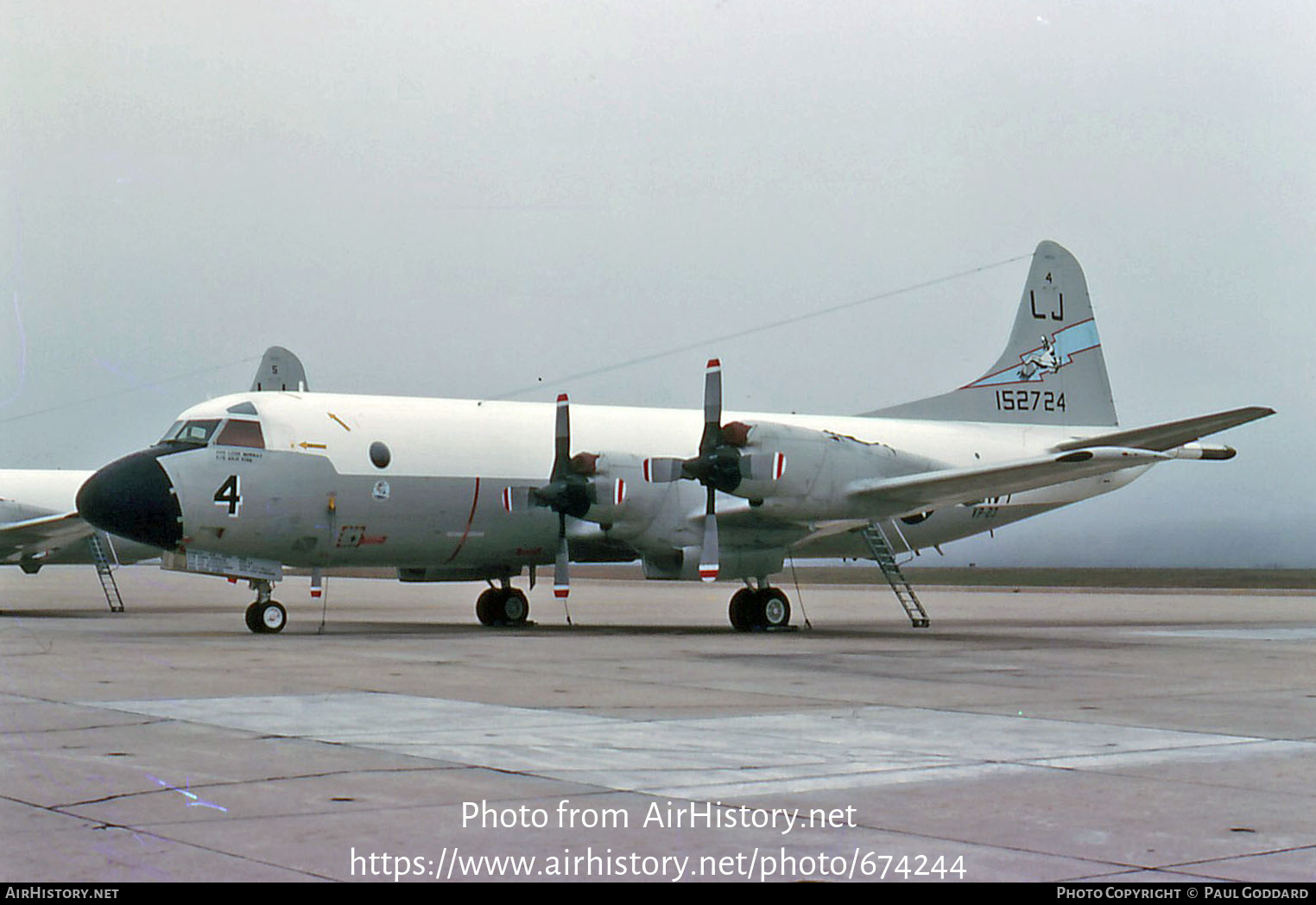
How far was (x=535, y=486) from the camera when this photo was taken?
79.2 ft

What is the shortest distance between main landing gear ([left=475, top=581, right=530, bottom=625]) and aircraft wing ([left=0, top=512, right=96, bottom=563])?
11.5 metres

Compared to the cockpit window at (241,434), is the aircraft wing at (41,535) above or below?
below

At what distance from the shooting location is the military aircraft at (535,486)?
834 inches

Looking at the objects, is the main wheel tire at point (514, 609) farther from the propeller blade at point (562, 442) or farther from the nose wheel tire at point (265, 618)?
the nose wheel tire at point (265, 618)

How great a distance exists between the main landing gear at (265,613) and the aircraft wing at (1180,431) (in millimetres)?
13775

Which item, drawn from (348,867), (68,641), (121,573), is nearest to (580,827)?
(348,867)

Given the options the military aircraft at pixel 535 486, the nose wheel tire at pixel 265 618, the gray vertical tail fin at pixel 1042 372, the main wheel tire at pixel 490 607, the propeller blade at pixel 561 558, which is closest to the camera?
the military aircraft at pixel 535 486

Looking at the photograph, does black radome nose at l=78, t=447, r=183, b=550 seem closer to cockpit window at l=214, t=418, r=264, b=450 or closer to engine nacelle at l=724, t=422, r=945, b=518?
cockpit window at l=214, t=418, r=264, b=450

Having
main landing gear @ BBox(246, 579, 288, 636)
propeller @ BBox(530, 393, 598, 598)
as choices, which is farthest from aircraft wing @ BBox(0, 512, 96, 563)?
propeller @ BBox(530, 393, 598, 598)

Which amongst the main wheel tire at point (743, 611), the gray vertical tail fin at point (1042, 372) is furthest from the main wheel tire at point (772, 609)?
the gray vertical tail fin at point (1042, 372)

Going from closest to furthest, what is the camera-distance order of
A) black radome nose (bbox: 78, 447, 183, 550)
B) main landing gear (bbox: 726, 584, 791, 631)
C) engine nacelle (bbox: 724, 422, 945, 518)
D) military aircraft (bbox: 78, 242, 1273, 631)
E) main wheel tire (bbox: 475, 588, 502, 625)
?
black radome nose (bbox: 78, 447, 183, 550), military aircraft (bbox: 78, 242, 1273, 631), engine nacelle (bbox: 724, 422, 945, 518), main landing gear (bbox: 726, 584, 791, 631), main wheel tire (bbox: 475, 588, 502, 625)

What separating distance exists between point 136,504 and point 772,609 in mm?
10547

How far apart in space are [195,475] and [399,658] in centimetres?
607

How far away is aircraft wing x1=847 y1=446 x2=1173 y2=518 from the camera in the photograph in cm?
2075
